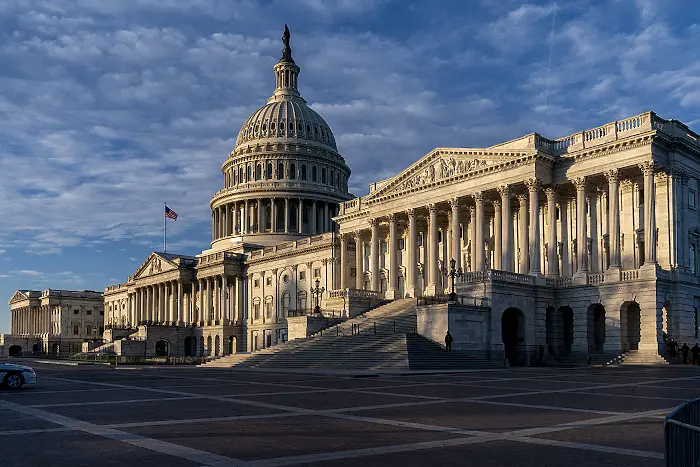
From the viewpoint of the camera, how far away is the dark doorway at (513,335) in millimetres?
61344

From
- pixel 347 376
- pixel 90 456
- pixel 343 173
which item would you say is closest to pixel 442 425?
pixel 90 456

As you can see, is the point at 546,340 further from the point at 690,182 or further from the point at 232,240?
the point at 232,240

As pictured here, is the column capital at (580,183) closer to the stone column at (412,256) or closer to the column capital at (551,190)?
the column capital at (551,190)

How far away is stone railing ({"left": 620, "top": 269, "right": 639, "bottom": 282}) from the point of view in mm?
57094

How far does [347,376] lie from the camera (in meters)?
41.8

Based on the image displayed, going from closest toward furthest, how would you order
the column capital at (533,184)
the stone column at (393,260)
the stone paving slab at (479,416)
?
the stone paving slab at (479,416), the column capital at (533,184), the stone column at (393,260)

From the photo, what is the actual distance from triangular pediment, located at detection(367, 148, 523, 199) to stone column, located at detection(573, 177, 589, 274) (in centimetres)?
559

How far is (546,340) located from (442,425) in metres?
49.3

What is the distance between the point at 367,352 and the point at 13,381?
1011 inches

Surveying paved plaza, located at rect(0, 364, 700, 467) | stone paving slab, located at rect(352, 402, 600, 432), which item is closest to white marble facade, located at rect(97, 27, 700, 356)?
paved plaza, located at rect(0, 364, 700, 467)

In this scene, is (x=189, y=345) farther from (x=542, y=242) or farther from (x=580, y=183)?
(x=580, y=183)

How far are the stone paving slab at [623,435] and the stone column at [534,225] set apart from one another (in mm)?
45700

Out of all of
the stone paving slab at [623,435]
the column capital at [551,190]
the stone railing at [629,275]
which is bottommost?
the stone paving slab at [623,435]

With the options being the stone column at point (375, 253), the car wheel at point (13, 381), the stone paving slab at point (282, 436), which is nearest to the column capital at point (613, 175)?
the stone column at point (375, 253)
